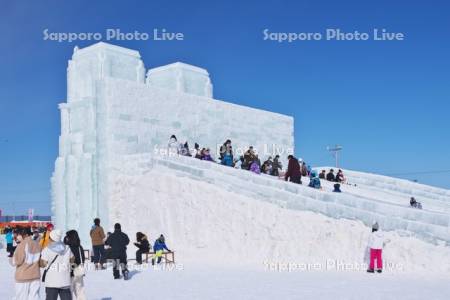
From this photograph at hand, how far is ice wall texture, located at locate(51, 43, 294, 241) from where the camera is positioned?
797 inches

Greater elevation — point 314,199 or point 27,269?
point 314,199

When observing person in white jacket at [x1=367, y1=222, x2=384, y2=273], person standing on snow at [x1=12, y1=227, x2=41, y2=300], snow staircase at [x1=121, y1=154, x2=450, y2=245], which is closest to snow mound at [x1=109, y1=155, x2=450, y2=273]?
snow staircase at [x1=121, y1=154, x2=450, y2=245]

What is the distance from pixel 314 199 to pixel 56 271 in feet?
30.6

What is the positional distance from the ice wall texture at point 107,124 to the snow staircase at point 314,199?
1649 mm

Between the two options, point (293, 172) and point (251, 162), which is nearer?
point (293, 172)

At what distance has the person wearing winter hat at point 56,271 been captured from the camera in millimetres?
6367

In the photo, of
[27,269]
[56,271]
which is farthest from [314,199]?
[56,271]

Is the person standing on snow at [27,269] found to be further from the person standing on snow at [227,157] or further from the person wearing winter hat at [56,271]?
the person standing on snow at [227,157]

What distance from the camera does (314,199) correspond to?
14523 mm

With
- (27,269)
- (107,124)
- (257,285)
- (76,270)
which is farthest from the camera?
(107,124)

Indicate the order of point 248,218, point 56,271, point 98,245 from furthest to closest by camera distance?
point 248,218 < point 98,245 < point 56,271

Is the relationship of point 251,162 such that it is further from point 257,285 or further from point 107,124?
point 257,285

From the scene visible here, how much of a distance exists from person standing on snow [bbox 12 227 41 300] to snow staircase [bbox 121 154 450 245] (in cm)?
881

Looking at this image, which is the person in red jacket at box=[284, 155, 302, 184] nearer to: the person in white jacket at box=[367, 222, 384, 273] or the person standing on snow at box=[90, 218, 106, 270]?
the person in white jacket at box=[367, 222, 384, 273]
